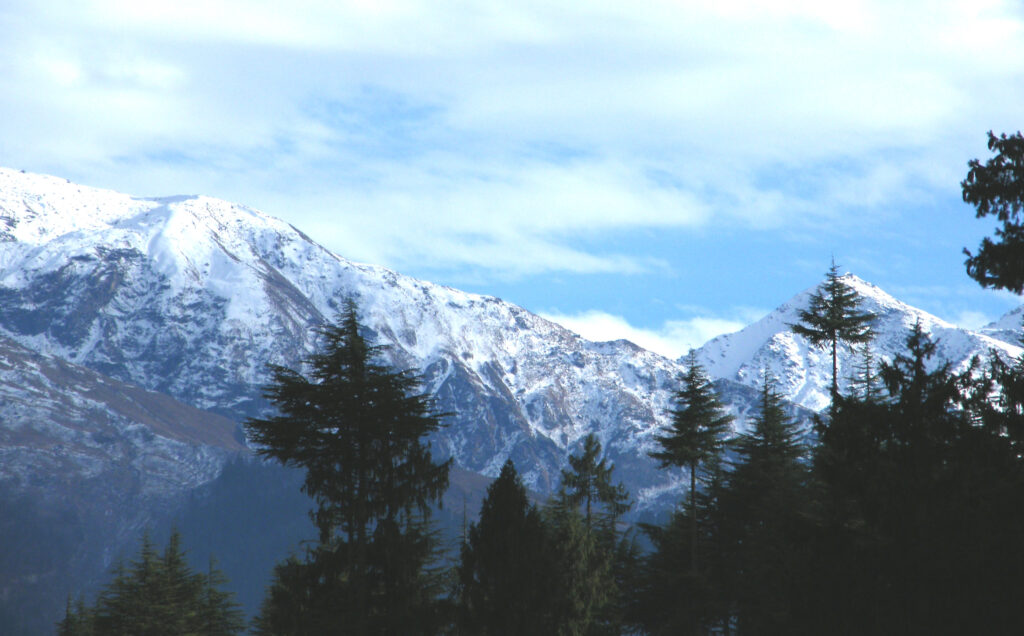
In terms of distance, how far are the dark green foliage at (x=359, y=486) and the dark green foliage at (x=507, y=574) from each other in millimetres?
5562

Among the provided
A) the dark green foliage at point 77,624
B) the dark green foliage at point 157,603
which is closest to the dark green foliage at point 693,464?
the dark green foliage at point 157,603

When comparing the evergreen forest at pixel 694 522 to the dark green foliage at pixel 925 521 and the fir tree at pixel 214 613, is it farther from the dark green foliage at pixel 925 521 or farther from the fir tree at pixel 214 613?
the fir tree at pixel 214 613

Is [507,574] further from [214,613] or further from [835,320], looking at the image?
[214,613]

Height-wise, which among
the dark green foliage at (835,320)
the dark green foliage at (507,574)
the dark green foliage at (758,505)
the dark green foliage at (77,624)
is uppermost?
the dark green foliage at (835,320)

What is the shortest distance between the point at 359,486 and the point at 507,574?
8.54m

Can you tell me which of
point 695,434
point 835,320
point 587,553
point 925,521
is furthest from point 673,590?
point 925,521

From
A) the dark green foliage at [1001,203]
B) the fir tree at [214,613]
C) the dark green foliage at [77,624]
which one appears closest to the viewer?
the dark green foliage at [1001,203]

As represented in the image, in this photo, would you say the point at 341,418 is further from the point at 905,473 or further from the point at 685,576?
the point at 685,576

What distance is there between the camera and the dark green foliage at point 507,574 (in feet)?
138

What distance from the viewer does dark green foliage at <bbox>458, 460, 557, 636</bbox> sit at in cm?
4216

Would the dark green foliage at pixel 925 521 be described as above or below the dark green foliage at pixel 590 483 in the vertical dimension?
below

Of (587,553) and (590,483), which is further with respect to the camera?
(590,483)

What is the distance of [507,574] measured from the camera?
42312mm

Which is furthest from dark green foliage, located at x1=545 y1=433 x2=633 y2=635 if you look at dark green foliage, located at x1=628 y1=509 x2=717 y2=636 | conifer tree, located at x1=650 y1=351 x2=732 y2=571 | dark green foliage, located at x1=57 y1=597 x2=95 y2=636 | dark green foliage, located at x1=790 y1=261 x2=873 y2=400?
dark green foliage, located at x1=57 y1=597 x2=95 y2=636
